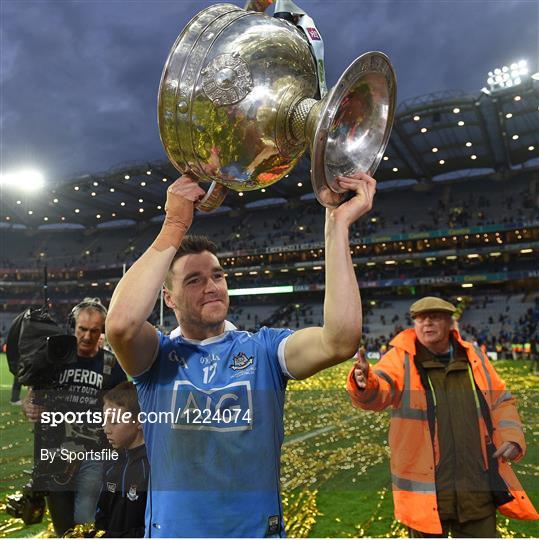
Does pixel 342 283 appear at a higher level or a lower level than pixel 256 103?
lower

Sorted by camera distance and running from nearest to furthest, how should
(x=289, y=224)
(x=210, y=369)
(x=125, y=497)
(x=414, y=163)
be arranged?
(x=210, y=369), (x=125, y=497), (x=414, y=163), (x=289, y=224)

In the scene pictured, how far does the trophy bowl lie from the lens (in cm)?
112

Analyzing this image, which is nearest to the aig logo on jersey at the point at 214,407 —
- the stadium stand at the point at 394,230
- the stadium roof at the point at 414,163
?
the stadium roof at the point at 414,163

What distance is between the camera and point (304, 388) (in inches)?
468

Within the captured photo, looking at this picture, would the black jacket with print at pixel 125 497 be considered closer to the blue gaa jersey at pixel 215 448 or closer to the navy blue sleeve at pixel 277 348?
the blue gaa jersey at pixel 215 448

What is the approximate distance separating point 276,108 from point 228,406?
0.87 metres

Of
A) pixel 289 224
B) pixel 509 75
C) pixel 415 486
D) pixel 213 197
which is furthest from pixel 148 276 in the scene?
pixel 289 224

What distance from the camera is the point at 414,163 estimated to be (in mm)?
33938

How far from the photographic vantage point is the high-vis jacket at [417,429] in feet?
8.84

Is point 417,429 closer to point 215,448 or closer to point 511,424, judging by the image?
point 511,424

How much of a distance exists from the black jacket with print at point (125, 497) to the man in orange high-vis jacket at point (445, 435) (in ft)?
4.06

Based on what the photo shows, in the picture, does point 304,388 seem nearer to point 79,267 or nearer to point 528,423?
point 528,423

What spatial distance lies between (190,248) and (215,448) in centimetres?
65

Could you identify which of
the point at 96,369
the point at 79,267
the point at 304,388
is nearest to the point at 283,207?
the point at 79,267
